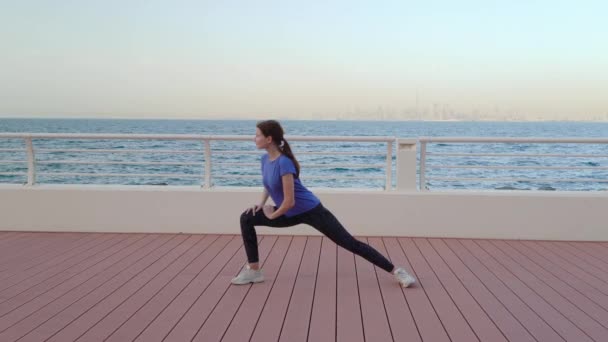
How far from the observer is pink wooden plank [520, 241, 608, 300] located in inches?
149

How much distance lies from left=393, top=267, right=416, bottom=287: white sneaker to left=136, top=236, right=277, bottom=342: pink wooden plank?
3.95 ft

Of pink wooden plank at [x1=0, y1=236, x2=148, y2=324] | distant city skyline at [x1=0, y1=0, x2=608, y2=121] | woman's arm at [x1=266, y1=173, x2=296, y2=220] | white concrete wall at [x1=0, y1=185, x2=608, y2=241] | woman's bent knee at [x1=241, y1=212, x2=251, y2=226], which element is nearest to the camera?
pink wooden plank at [x1=0, y1=236, x2=148, y2=324]

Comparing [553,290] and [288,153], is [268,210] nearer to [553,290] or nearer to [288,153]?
[288,153]

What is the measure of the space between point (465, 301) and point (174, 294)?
200 centimetres

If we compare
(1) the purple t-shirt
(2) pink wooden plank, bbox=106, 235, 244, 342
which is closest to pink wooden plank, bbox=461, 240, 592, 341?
(1) the purple t-shirt

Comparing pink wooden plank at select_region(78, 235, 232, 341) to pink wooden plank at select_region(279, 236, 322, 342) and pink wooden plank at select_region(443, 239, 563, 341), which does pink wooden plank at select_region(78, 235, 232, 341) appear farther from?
pink wooden plank at select_region(443, 239, 563, 341)

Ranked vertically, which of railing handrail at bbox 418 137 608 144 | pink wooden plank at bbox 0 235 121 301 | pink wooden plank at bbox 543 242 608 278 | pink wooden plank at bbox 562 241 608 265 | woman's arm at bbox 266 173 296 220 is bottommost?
pink wooden plank at bbox 562 241 608 265

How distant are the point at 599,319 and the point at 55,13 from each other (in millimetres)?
32761

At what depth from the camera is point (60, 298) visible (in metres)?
3.52

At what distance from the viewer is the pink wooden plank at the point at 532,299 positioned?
2.97 m

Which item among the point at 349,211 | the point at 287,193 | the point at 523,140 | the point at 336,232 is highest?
the point at 523,140

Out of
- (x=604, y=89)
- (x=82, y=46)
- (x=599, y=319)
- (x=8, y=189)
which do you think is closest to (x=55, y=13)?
(x=82, y=46)

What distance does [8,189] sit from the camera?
5.65 metres

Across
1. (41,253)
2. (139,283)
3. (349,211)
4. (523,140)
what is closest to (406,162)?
(349,211)
